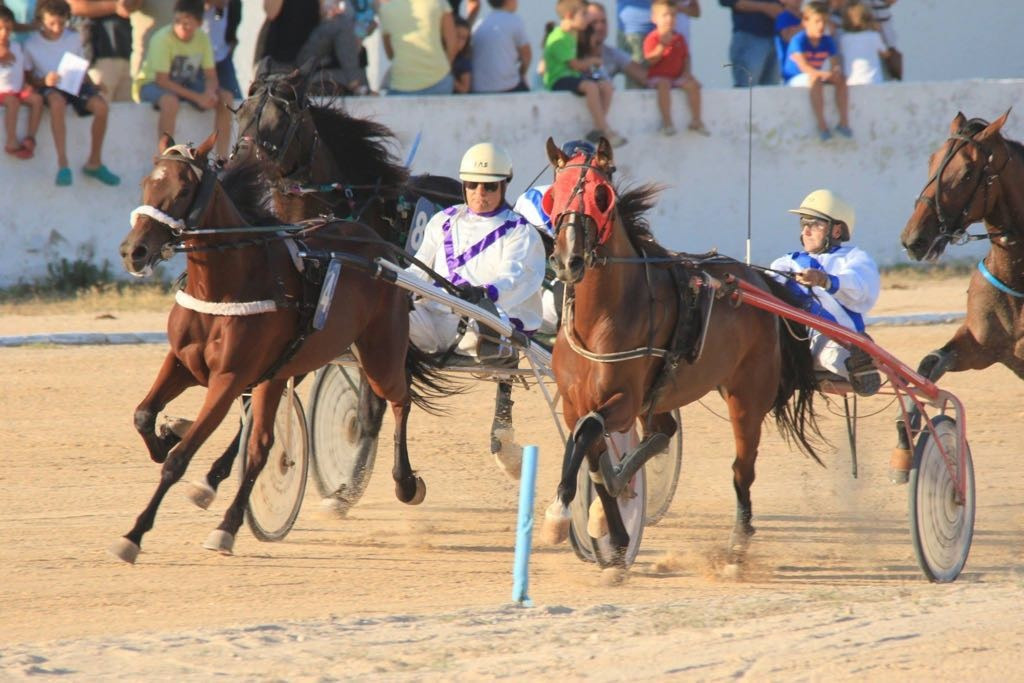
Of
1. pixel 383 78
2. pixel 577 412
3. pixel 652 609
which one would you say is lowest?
pixel 652 609

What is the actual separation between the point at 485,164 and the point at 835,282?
155 centimetres

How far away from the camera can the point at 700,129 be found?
46.8ft

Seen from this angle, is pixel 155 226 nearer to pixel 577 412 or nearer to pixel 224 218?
pixel 224 218

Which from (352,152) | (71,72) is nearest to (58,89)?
(71,72)

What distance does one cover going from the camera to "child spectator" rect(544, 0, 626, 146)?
44.4ft

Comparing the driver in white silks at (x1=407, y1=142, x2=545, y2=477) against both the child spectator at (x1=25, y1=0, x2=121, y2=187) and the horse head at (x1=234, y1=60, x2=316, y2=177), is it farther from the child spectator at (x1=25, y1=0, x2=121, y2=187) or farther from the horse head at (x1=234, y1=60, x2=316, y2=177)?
the child spectator at (x1=25, y1=0, x2=121, y2=187)

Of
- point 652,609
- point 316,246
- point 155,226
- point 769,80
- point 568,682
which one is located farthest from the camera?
point 769,80

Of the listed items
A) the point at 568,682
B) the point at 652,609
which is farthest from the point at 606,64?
the point at 568,682

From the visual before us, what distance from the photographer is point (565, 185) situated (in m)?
5.50

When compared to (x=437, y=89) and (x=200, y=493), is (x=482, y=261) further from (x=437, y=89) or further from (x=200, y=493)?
(x=437, y=89)

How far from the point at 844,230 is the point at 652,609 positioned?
2.31 metres

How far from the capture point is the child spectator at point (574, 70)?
44.4 feet

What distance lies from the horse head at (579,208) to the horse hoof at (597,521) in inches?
38.1

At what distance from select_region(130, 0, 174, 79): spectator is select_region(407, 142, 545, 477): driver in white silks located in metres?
5.42
